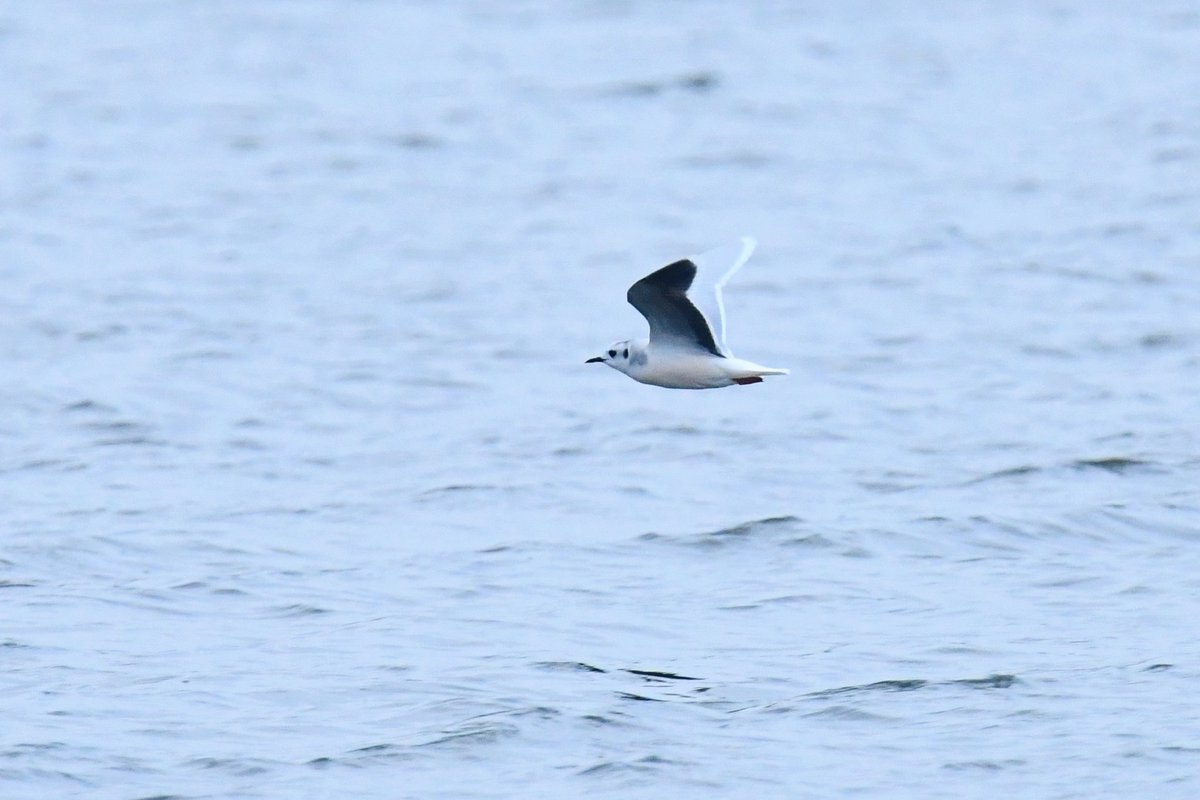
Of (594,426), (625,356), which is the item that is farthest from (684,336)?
(594,426)

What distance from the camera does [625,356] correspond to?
9820 mm

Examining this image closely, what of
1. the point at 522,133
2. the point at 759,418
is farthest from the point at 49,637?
the point at 522,133

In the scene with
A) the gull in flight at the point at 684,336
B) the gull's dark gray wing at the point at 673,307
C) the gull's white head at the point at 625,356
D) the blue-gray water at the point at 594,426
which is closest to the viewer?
the blue-gray water at the point at 594,426

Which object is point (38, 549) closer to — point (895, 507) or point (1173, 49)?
point (895, 507)

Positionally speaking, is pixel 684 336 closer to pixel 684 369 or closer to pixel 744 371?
pixel 684 369

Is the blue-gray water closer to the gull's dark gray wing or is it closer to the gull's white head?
the gull's white head

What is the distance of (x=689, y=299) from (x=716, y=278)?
712mm

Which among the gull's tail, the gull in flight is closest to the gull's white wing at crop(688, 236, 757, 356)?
the gull in flight

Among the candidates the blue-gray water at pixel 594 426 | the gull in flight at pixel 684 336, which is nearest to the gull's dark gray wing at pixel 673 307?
the gull in flight at pixel 684 336

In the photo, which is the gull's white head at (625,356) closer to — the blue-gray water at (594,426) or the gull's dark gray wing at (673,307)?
the gull's dark gray wing at (673,307)

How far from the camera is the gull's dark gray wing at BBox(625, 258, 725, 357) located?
29.5 ft

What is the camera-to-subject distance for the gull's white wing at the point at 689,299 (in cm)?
903

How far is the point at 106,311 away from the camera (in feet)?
53.9

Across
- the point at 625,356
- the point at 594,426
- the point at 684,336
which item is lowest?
the point at 594,426
